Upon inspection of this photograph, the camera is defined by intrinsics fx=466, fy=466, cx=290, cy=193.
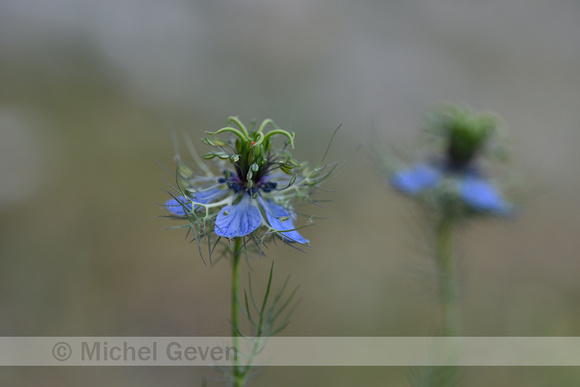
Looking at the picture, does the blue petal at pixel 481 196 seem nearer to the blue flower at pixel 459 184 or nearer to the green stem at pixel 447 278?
the blue flower at pixel 459 184

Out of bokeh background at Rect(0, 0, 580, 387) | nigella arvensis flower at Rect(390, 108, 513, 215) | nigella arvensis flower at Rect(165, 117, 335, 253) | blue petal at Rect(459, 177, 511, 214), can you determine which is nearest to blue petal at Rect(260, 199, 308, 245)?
nigella arvensis flower at Rect(165, 117, 335, 253)

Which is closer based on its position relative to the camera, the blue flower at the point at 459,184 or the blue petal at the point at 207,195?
the blue petal at the point at 207,195

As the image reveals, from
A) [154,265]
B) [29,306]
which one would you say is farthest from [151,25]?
[29,306]

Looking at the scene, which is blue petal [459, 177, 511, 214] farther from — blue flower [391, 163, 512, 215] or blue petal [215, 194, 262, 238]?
blue petal [215, 194, 262, 238]

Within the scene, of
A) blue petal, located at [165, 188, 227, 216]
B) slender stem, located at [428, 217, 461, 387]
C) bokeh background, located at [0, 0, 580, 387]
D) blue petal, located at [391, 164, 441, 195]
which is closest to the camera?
blue petal, located at [165, 188, 227, 216]

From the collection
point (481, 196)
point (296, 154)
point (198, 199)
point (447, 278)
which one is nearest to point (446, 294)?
point (447, 278)

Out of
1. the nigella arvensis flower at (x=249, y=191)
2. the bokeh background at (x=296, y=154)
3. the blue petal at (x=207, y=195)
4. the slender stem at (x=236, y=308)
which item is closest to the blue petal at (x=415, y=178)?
the bokeh background at (x=296, y=154)

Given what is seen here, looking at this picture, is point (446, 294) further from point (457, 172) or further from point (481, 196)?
point (457, 172)
